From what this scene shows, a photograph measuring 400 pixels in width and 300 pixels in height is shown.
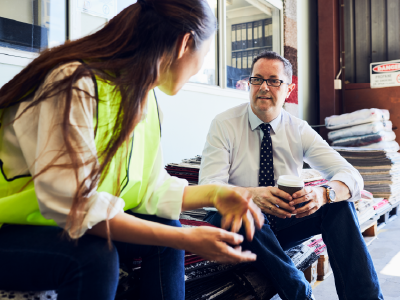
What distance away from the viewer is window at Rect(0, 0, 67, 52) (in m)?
1.42

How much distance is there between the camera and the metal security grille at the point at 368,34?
3621 mm

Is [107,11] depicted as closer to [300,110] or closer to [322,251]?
[322,251]

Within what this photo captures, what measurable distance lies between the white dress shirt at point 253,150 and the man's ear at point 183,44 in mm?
829

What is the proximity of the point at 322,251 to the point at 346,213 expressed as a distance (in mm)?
597

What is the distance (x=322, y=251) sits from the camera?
1.93m

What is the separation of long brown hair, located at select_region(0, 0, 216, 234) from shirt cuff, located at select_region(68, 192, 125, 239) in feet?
0.10

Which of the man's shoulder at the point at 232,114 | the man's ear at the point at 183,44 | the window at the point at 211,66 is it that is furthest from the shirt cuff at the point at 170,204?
the window at the point at 211,66

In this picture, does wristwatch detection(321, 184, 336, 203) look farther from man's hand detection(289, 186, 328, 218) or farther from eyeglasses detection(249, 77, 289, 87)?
eyeglasses detection(249, 77, 289, 87)

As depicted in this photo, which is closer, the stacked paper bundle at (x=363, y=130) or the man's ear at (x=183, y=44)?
the man's ear at (x=183, y=44)

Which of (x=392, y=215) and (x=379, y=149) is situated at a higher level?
(x=379, y=149)

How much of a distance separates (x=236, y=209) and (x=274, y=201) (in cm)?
52

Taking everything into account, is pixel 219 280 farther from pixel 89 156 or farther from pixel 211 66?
pixel 211 66

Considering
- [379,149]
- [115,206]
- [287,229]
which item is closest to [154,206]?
[115,206]

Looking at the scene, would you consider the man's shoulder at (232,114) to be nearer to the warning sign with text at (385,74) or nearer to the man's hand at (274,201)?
the man's hand at (274,201)
